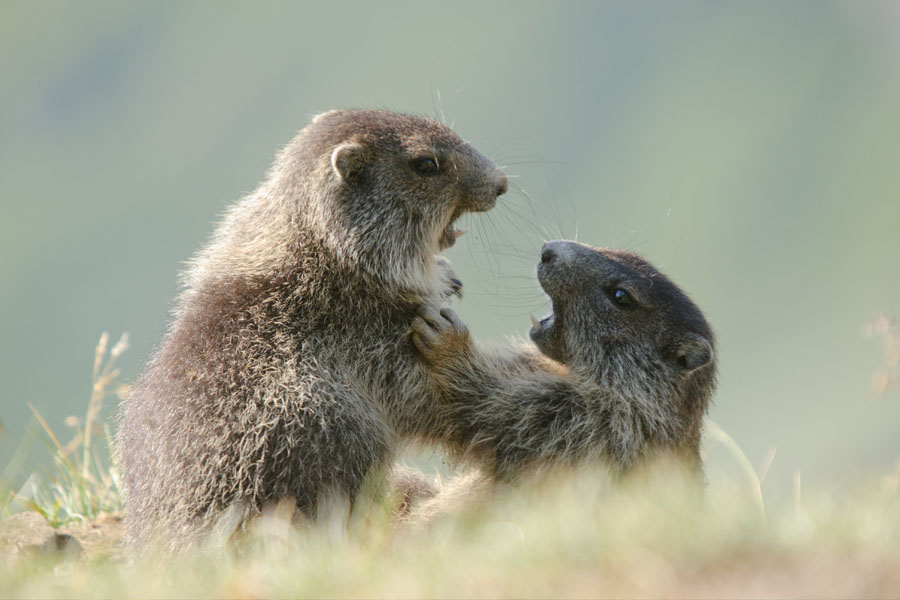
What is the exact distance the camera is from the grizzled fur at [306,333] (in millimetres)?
6172

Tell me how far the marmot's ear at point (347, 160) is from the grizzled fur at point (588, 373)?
45.4 inches

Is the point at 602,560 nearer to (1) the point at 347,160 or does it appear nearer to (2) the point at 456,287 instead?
(1) the point at 347,160

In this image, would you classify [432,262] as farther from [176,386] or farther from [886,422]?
[886,422]

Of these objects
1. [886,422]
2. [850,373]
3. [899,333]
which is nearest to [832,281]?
[850,373]

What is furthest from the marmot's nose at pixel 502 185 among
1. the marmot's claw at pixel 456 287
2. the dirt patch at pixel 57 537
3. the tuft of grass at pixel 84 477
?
the dirt patch at pixel 57 537

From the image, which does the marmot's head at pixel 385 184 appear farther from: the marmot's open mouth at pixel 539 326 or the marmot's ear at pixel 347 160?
the marmot's open mouth at pixel 539 326

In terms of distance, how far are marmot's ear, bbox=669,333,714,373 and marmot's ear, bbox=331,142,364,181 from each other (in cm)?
267

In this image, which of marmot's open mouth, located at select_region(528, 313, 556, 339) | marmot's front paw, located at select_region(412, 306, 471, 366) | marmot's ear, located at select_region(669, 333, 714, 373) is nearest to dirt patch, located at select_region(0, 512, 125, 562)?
marmot's front paw, located at select_region(412, 306, 471, 366)

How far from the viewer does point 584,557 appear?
4.22 metres

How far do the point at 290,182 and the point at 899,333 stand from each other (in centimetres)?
467

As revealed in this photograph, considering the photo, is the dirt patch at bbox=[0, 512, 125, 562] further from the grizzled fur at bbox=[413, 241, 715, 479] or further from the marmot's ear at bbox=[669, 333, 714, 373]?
the marmot's ear at bbox=[669, 333, 714, 373]

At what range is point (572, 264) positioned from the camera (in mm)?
7793

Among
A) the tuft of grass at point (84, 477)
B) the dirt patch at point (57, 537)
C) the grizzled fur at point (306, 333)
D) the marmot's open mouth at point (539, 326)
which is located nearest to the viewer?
the grizzled fur at point (306, 333)

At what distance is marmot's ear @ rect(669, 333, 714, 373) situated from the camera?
7289 mm
